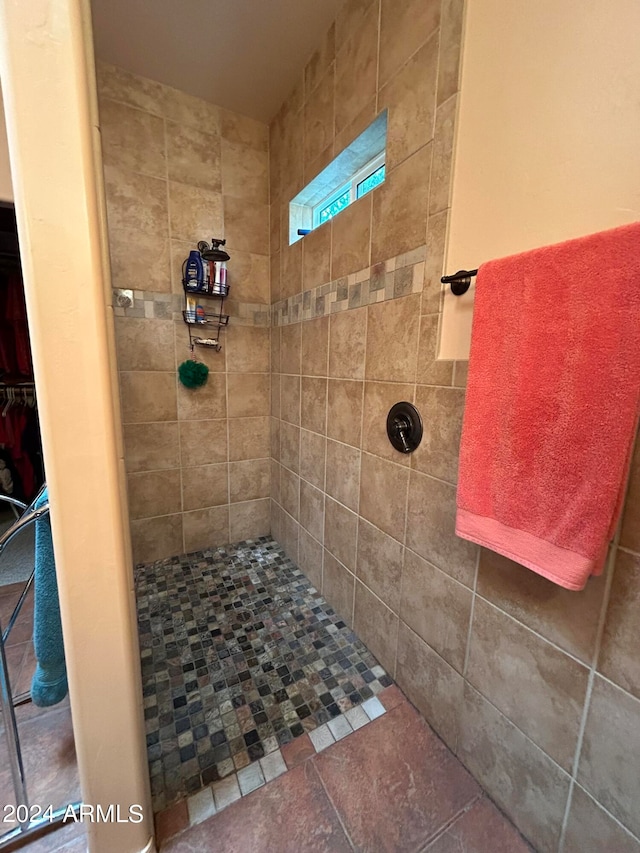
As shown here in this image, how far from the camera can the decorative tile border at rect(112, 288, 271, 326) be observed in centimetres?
170

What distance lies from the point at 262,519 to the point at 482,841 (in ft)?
5.41

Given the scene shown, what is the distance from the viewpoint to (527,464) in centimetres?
70

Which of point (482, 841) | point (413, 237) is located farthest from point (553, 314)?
point (482, 841)

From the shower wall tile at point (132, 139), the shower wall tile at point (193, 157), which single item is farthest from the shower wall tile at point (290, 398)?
the shower wall tile at point (132, 139)

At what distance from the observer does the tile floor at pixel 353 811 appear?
32.4 inches

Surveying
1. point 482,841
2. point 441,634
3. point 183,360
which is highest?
point 183,360

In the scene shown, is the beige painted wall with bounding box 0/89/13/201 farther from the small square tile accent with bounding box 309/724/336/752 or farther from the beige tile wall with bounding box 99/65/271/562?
the small square tile accent with bounding box 309/724/336/752

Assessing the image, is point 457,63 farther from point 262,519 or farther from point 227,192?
point 262,519

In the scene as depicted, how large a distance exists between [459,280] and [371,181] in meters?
0.88

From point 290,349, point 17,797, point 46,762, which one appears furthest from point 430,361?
point 46,762

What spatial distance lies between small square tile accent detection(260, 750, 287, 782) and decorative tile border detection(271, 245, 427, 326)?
57.5 inches

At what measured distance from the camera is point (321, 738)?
1.05 meters

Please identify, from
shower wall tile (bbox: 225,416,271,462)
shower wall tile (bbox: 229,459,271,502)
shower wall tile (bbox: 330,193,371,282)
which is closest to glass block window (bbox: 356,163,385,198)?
shower wall tile (bbox: 330,193,371,282)

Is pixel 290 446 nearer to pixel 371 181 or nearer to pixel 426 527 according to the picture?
pixel 426 527
